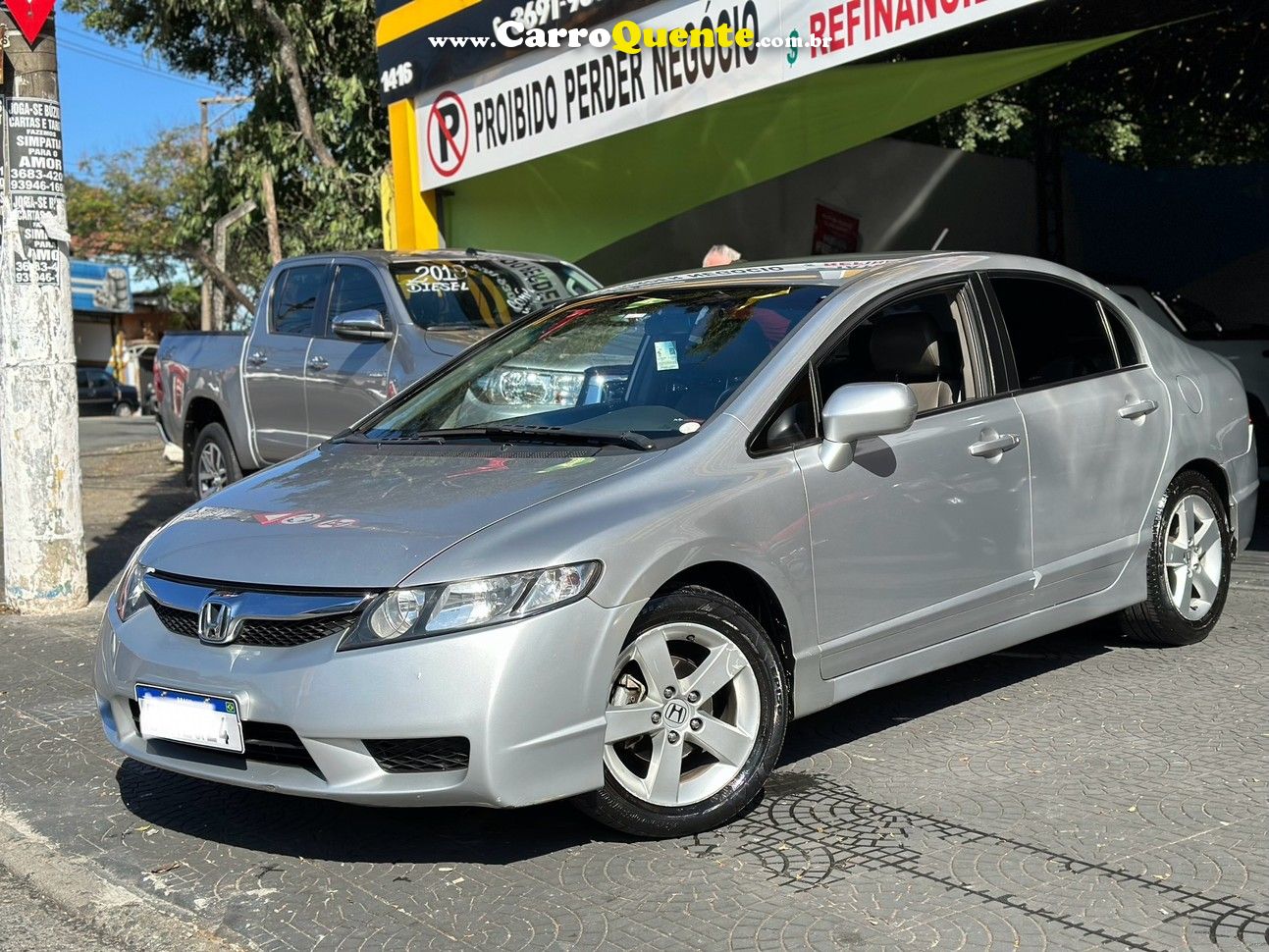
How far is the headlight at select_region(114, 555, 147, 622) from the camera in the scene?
14.7ft

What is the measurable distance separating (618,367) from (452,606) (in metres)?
1.53

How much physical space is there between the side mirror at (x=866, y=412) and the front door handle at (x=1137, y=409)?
1498mm

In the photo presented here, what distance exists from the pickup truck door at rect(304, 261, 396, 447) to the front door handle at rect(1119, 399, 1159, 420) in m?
4.55

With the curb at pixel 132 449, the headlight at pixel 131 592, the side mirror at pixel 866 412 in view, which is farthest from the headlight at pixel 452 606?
the curb at pixel 132 449

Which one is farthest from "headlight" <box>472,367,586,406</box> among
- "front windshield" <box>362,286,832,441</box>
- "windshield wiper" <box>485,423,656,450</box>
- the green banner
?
the green banner

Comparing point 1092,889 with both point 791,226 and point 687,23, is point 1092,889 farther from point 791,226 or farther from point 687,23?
point 791,226

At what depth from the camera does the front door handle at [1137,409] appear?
5715mm

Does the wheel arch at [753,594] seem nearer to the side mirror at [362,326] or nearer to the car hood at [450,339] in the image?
the car hood at [450,339]

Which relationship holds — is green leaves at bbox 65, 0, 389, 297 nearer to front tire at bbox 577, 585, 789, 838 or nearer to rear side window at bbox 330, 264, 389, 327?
rear side window at bbox 330, 264, 389, 327

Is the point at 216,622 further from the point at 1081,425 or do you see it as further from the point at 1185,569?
the point at 1185,569

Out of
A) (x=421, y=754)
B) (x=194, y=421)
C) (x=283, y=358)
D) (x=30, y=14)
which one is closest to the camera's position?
(x=421, y=754)

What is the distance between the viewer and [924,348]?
529cm

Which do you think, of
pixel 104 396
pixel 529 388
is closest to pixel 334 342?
pixel 529 388

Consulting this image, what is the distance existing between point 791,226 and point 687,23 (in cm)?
587
